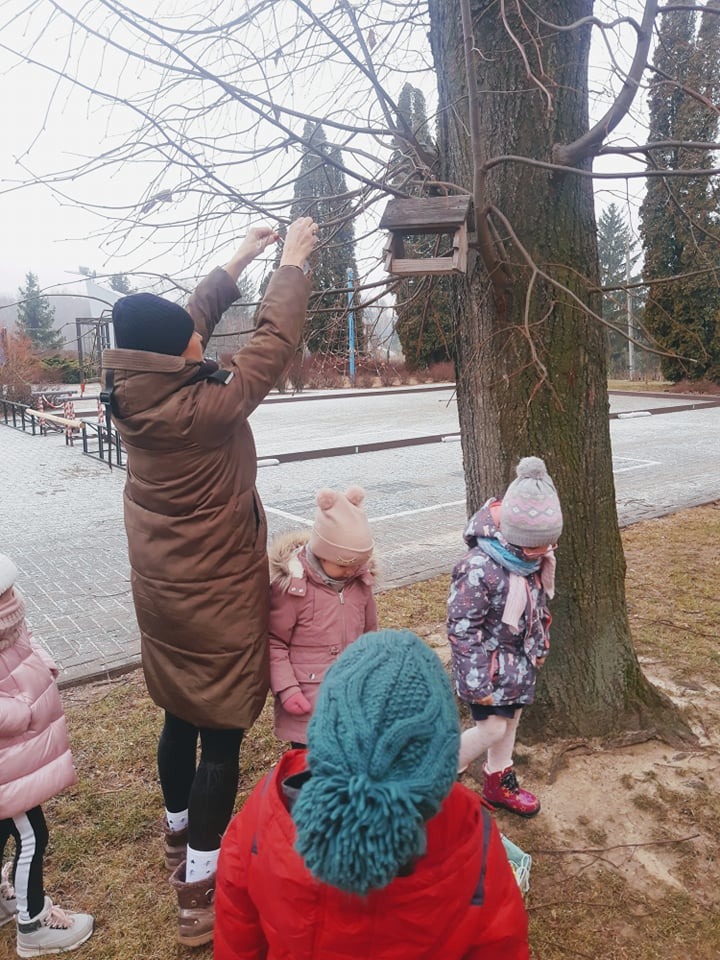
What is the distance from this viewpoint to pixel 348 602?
7.96 feet

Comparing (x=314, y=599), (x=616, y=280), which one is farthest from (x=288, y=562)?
(x=616, y=280)

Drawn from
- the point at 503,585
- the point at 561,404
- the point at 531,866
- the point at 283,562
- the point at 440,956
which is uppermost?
the point at 561,404

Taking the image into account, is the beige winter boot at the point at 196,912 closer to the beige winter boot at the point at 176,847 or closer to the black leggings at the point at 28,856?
the beige winter boot at the point at 176,847

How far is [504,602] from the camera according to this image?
8.37 feet

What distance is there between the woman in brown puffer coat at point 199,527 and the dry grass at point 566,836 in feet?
1.25

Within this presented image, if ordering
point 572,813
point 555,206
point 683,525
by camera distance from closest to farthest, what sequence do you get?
1. point 572,813
2. point 555,206
3. point 683,525

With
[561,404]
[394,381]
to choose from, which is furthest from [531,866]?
[394,381]

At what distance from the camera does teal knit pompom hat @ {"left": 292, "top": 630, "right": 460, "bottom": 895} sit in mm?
1079

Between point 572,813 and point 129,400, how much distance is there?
2.26m

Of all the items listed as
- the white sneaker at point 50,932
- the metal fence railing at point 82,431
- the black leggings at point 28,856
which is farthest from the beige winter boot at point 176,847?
the metal fence railing at point 82,431

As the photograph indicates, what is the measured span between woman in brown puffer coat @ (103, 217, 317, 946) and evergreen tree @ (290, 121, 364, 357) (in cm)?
99

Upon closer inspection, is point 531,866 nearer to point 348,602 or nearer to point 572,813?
point 572,813

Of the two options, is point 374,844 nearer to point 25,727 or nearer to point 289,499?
point 25,727

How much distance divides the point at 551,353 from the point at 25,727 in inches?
94.2
